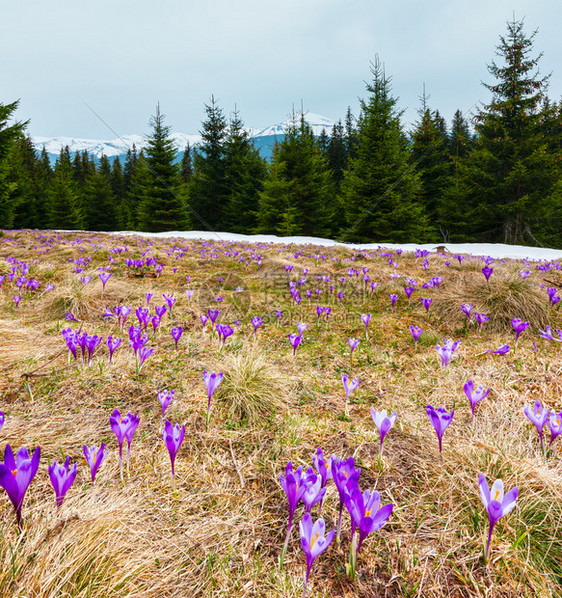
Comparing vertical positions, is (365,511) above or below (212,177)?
below

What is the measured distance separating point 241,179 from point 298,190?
719cm

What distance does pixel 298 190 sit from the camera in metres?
25.8

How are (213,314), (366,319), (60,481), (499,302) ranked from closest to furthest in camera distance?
(60,481)
(213,314)
(366,319)
(499,302)

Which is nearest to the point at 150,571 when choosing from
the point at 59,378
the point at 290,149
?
the point at 59,378

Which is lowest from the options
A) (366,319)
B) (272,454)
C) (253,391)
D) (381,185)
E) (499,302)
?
(272,454)

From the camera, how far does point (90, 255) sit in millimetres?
8102

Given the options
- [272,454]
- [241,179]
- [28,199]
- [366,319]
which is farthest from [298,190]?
[28,199]

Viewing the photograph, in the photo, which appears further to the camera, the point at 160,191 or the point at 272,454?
the point at 160,191

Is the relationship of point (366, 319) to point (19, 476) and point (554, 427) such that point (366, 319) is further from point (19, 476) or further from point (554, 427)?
point (19, 476)

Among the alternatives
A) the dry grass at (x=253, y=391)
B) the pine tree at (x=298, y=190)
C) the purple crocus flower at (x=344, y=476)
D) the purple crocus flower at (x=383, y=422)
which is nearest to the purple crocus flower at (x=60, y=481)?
the purple crocus flower at (x=344, y=476)

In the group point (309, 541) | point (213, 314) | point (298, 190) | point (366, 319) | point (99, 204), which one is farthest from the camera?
point (99, 204)

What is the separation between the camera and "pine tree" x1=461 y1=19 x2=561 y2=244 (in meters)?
18.9

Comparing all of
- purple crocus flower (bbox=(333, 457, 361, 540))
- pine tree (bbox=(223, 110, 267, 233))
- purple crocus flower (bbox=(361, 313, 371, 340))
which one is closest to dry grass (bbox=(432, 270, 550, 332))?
purple crocus flower (bbox=(361, 313, 371, 340))

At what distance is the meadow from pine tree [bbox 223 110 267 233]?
25.3m
